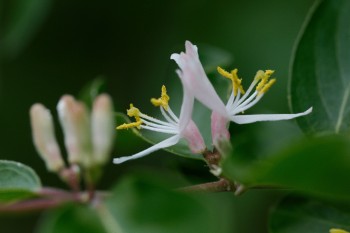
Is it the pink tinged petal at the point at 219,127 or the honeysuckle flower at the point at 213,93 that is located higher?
the honeysuckle flower at the point at 213,93

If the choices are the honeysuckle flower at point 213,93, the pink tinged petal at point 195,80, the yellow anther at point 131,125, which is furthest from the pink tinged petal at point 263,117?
the yellow anther at point 131,125

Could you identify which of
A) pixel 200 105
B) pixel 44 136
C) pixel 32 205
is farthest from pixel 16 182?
pixel 200 105

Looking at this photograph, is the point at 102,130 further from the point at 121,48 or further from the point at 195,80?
the point at 121,48

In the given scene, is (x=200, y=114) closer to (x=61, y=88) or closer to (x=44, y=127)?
(x=44, y=127)

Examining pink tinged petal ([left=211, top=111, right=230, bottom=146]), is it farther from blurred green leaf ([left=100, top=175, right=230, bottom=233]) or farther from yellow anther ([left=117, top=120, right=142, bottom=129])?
blurred green leaf ([left=100, top=175, right=230, bottom=233])

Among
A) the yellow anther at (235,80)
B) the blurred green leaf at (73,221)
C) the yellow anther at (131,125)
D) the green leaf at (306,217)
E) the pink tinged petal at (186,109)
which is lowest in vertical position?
the green leaf at (306,217)

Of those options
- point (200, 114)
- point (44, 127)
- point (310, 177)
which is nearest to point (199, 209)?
point (310, 177)

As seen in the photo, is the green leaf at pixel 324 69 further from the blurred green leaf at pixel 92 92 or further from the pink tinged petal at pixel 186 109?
the blurred green leaf at pixel 92 92
